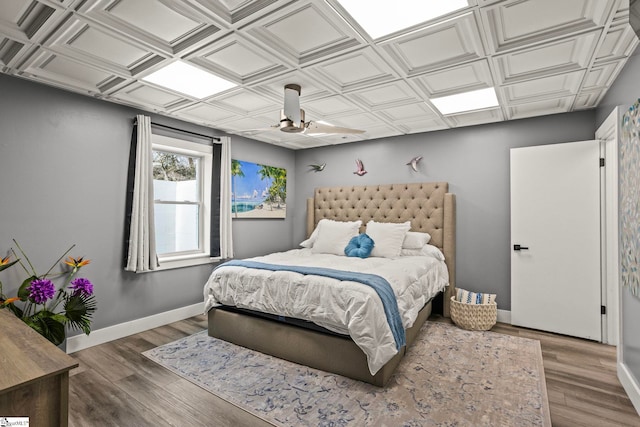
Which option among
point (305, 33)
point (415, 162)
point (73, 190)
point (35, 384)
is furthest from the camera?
point (415, 162)

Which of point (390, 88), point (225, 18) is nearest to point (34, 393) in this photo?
point (225, 18)

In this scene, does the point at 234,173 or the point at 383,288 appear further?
the point at 234,173

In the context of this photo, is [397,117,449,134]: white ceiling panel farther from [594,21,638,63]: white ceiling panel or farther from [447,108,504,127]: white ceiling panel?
[594,21,638,63]: white ceiling panel

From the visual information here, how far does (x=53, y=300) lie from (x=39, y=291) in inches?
17.7

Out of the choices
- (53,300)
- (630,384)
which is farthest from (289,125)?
(630,384)

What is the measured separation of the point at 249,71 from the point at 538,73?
2.35 meters

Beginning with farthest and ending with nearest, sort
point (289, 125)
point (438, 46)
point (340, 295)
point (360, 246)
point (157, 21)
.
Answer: point (360, 246) < point (289, 125) < point (340, 295) < point (438, 46) < point (157, 21)

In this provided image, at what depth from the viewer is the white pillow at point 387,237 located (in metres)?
3.97

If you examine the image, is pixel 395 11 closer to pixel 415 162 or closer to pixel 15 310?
pixel 415 162

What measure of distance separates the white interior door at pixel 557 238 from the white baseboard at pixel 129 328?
3901 millimetres

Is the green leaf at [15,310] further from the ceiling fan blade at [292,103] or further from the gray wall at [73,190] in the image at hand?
the ceiling fan blade at [292,103]

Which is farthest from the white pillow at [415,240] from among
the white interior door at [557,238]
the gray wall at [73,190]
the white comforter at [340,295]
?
the gray wall at [73,190]

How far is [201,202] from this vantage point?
4.38 m

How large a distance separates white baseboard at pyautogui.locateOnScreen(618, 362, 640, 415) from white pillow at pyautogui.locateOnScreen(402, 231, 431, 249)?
206 centimetres
